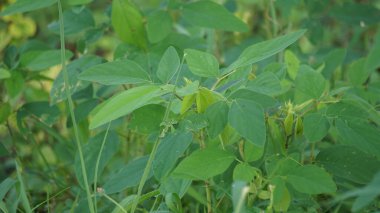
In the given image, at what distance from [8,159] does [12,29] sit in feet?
1.82

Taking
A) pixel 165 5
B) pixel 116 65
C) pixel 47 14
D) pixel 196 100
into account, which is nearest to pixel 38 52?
pixel 165 5

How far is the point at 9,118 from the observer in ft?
5.45

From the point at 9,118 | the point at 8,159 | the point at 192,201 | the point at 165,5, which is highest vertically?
the point at 165,5

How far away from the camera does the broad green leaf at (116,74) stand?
1.11 metres

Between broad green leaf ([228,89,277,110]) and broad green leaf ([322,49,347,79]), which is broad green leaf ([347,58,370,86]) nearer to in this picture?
broad green leaf ([322,49,347,79])

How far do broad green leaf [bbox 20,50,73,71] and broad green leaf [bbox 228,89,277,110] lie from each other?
57cm

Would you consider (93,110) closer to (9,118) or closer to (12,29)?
(9,118)

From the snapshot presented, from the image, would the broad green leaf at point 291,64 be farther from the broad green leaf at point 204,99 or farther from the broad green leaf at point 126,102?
the broad green leaf at point 126,102

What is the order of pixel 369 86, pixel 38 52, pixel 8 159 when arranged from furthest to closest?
1. pixel 8 159
2. pixel 38 52
3. pixel 369 86

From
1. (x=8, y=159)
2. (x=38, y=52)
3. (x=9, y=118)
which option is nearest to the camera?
(x=38, y=52)

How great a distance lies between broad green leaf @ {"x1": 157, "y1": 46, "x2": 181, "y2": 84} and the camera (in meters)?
1.10

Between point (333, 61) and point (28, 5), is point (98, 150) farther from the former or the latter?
point (333, 61)

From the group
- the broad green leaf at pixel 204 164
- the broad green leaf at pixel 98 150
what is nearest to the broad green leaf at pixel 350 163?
the broad green leaf at pixel 204 164

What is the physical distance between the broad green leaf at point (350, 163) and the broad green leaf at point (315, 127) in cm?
8
